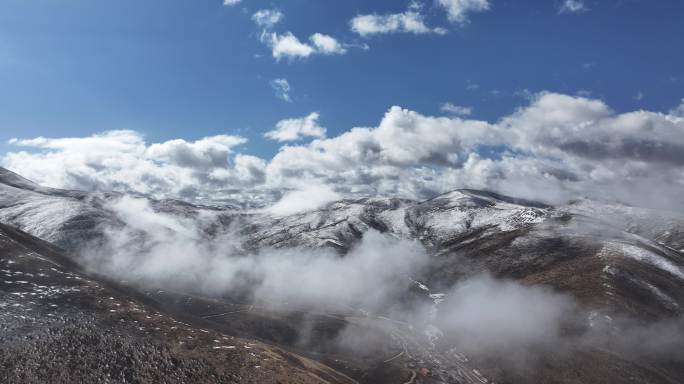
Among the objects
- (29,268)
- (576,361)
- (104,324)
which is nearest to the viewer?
(104,324)

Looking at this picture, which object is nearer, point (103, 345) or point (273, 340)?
point (103, 345)

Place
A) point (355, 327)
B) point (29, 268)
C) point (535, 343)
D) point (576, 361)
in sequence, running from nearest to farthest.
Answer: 1. point (29, 268)
2. point (576, 361)
3. point (535, 343)
4. point (355, 327)

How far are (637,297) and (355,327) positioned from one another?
11230cm

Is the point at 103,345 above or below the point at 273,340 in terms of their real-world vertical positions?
above

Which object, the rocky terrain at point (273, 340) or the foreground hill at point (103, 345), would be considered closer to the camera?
the foreground hill at point (103, 345)

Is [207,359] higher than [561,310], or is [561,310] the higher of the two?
[561,310]

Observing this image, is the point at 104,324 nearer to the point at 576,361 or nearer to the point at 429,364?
the point at 429,364

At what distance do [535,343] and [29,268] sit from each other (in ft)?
505

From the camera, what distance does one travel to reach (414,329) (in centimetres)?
18425

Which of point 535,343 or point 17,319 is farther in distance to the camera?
point 535,343

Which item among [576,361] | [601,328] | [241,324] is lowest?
[241,324]

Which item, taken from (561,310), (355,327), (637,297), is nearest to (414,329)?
(355,327)

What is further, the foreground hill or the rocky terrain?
the rocky terrain

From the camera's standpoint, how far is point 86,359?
78312 millimetres
